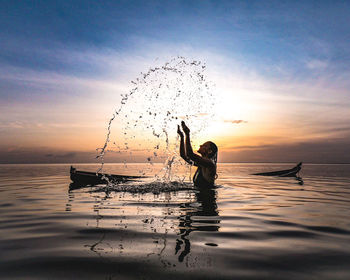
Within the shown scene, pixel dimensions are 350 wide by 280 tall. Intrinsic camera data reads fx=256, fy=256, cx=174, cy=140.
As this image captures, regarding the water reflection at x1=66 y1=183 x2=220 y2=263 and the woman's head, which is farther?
the woman's head

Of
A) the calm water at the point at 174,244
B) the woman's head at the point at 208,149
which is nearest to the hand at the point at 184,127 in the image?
the woman's head at the point at 208,149

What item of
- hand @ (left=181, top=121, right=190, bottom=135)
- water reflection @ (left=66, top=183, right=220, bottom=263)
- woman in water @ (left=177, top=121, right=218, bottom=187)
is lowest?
water reflection @ (left=66, top=183, right=220, bottom=263)

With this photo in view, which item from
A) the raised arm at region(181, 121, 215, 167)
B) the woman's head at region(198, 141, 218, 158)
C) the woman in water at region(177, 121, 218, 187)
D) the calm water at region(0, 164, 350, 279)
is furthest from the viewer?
the woman's head at region(198, 141, 218, 158)

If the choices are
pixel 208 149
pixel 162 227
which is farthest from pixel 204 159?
pixel 162 227

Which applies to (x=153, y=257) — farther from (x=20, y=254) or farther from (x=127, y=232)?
(x=20, y=254)

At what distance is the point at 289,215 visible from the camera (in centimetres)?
649

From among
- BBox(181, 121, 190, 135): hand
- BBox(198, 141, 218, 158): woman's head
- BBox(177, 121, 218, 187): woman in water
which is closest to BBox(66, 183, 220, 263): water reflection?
BBox(177, 121, 218, 187): woman in water

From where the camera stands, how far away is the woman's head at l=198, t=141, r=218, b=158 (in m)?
10.4

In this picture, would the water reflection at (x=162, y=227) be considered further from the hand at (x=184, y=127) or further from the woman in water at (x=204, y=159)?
the hand at (x=184, y=127)

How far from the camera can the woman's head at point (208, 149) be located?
1042 centimetres

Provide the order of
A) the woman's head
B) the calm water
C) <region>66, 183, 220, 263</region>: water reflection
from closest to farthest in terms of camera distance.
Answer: the calm water
<region>66, 183, 220, 263</region>: water reflection
the woman's head

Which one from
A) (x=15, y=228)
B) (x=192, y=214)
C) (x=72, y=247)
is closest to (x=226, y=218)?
(x=192, y=214)

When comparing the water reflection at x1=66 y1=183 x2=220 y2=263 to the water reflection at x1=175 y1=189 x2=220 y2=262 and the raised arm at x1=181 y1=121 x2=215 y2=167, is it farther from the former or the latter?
the raised arm at x1=181 y1=121 x2=215 y2=167

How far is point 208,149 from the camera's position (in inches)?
412
